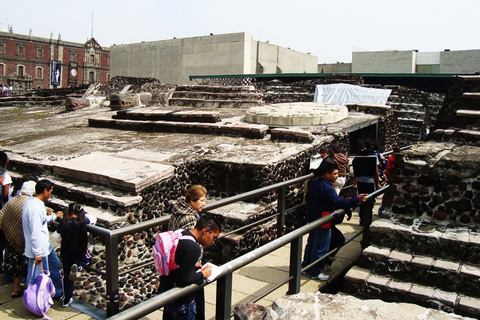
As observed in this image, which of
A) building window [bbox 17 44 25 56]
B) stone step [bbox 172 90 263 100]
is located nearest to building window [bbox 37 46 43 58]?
building window [bbox 17 44 25 56]

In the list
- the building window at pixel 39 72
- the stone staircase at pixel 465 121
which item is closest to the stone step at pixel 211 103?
the stone staircase at pixel 465 121

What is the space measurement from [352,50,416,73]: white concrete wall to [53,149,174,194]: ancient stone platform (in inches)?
1044

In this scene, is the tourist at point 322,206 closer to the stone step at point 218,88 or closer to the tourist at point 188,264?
the tourist at point 188,264

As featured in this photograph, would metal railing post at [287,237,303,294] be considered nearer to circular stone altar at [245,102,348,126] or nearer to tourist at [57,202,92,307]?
tourist at [57,202,92,307]

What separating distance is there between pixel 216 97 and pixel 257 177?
282 inches

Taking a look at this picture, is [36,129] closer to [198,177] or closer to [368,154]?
[198,177]

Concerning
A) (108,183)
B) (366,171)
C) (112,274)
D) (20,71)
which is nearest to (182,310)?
(112,274)

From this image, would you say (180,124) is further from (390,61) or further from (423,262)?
(390,61)

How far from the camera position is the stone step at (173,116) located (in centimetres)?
884

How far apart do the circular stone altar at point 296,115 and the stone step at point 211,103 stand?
94.3 inches

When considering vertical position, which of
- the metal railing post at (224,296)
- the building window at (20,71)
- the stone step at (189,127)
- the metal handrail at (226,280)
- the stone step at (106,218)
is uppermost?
the building window at (20,71)

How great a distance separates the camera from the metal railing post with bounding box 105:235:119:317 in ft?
11.1

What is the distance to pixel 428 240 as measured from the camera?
3.88 metres

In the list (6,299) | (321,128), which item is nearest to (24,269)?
(6,299)
